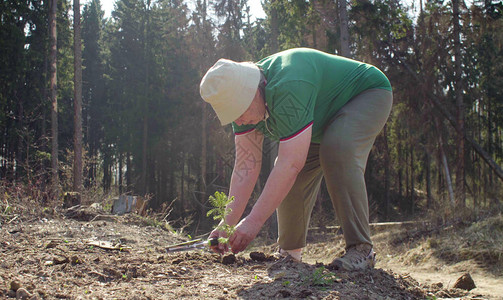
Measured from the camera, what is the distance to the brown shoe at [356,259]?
255 cm

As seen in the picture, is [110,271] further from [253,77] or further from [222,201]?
[253,77]

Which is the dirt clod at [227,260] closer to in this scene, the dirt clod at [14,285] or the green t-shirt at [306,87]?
the green t-shirt at [306,87]

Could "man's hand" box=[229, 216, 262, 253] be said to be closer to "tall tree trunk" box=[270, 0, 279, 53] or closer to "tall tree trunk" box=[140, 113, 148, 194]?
"tall tree trunk" box=[270, 0, 279, 53]

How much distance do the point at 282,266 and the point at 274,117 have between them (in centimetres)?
97

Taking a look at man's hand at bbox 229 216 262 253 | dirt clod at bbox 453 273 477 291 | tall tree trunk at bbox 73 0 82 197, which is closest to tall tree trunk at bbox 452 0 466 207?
dirt clod at bbox 453 273 477 291

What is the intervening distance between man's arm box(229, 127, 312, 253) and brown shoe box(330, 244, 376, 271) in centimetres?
65

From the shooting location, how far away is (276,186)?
88.7 inches

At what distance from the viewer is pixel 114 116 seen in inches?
1083

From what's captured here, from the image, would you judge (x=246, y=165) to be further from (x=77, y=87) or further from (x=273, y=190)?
(x=77, y=87)

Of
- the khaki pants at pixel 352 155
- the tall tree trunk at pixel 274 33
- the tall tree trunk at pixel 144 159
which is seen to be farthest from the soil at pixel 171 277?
the tall tree trunk at pixel 144 159

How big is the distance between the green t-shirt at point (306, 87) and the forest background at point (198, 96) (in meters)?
5.44

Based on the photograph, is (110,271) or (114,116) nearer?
(110,271)

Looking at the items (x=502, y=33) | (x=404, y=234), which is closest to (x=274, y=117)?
(x=404, y=234)

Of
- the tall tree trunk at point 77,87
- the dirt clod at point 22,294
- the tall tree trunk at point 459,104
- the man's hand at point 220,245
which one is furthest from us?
the tall tree trunk at point 77,87
